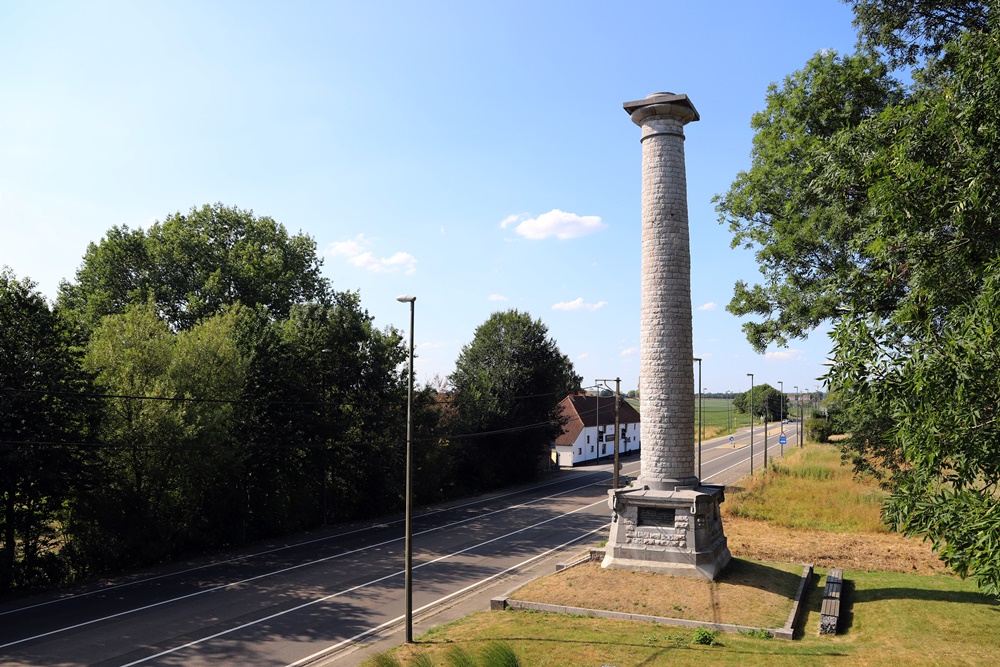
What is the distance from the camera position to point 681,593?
18.3 meters

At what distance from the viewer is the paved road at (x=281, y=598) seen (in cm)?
1598

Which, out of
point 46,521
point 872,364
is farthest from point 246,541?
point 872,364

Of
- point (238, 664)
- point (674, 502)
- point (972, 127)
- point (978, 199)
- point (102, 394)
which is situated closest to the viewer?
point (978, 199)

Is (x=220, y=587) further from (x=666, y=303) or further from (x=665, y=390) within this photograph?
(x=666, y=303)

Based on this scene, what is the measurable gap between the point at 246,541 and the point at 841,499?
99.1 ft

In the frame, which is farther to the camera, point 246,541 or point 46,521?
point 246,541

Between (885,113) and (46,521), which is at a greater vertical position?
(885,113)

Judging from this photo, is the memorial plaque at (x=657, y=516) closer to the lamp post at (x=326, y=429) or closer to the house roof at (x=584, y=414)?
the lamp post at (x=326, y=429)

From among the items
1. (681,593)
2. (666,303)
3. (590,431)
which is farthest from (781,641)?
(590,431)

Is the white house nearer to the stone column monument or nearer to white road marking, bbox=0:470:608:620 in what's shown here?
white road marking, bbox=0:470:608:620

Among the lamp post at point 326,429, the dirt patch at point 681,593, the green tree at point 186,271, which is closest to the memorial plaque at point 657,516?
the dirt patch at point 681,593

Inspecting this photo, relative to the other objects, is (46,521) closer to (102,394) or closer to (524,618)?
(102,394)

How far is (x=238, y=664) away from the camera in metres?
14.9

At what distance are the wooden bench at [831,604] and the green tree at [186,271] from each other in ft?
116
